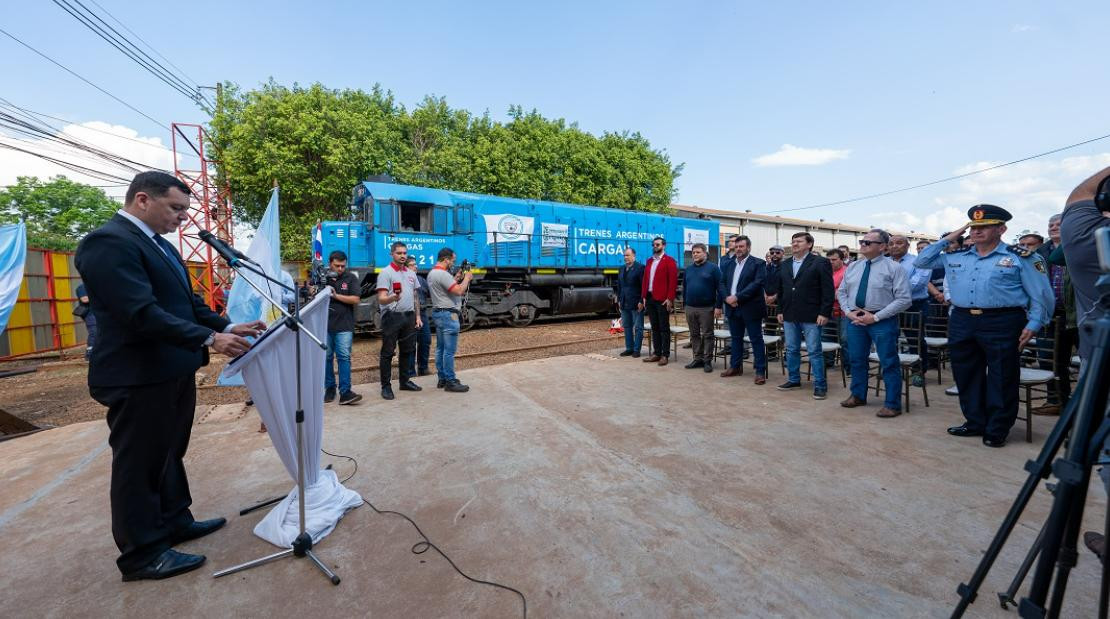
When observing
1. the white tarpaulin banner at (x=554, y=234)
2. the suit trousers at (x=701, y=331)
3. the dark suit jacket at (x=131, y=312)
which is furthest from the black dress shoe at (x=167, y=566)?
the white tarpaulin banner at (x=554, y=234)

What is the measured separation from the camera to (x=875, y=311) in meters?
4.45

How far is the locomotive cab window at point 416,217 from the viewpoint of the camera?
1080 cm

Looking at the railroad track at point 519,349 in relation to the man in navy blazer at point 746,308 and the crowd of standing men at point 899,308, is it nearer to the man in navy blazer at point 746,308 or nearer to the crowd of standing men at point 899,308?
the crowd of standing men at point 899,308

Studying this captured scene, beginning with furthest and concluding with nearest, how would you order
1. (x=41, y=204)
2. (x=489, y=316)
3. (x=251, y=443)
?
(x=41, y=204) → (x=489, y=316) → (x=251, y=443)

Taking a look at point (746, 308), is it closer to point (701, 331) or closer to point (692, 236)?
point (701, 331)

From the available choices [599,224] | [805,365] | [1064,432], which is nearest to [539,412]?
[1064,432]

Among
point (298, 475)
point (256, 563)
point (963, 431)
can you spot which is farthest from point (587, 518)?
point (963, 431)

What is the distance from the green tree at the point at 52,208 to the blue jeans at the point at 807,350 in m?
47.7

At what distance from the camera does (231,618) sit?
1858mm

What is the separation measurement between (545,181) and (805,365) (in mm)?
16221

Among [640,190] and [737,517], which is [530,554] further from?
[640,190]

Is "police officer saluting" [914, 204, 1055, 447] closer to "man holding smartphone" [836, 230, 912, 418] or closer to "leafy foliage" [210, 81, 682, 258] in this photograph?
"man holding smartphone" [836, 230, 912, 418]

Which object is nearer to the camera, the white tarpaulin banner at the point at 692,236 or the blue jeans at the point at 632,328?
the blue jeans at the point at 632,328

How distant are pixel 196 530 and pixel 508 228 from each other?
35.2 ft
